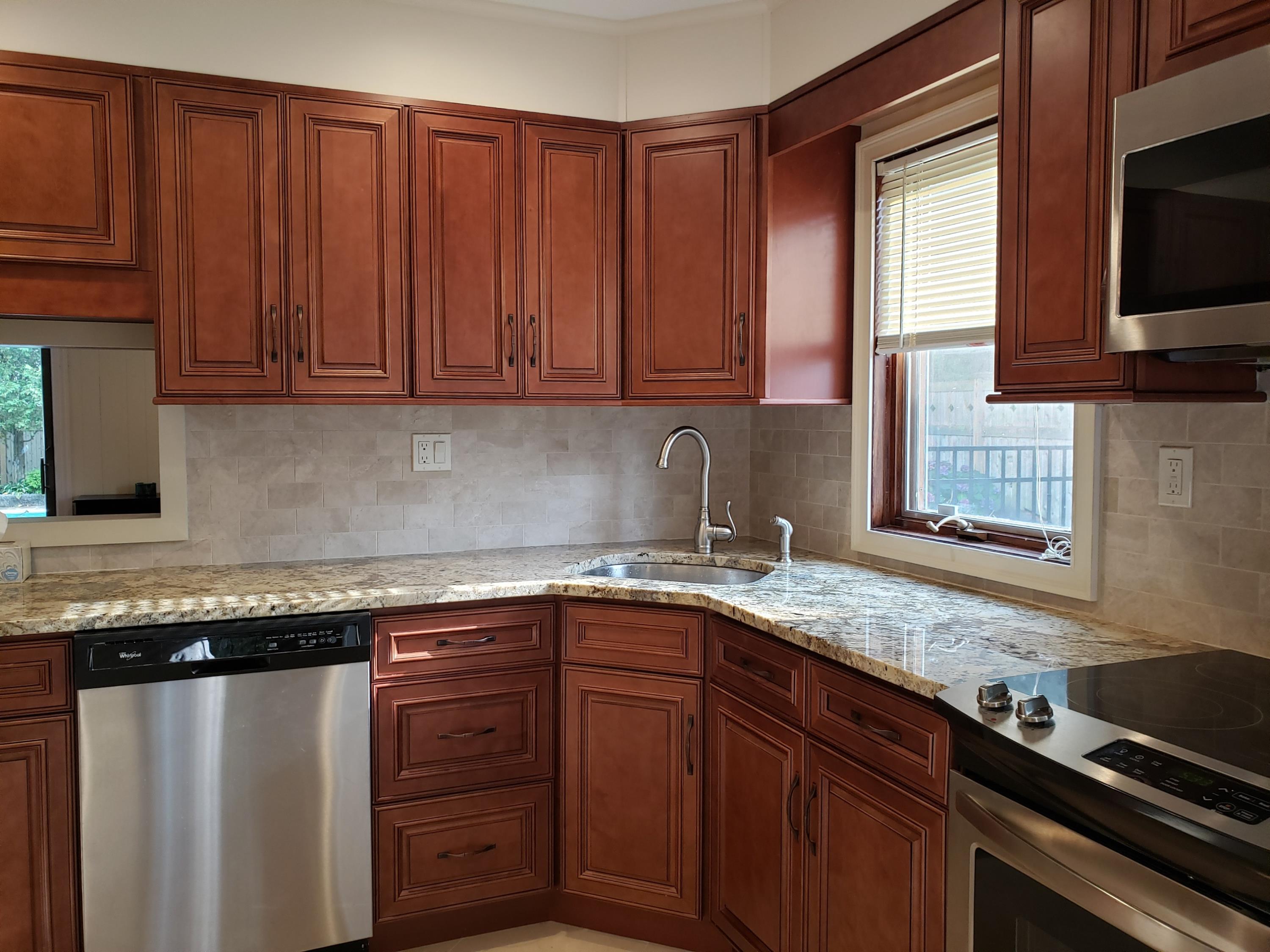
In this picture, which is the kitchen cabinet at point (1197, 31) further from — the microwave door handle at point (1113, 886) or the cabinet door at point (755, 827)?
the cabinet door at point (755, 827)

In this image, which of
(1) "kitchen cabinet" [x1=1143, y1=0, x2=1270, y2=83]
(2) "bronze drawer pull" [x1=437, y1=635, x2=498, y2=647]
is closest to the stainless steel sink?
(2) "bronze drawer pull" [x1=437, y1=635, x2=498, y2=647]

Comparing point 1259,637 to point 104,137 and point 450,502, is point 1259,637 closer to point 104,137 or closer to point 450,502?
point 450,502

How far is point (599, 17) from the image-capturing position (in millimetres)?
2686

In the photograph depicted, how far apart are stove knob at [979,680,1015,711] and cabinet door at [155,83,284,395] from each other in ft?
6.36

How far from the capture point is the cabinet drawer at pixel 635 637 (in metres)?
2.31

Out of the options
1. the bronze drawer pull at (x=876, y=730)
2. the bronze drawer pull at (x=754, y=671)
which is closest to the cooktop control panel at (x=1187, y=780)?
the bronze drawer pull at (x=876, y=730)

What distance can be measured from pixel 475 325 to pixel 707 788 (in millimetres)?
1433

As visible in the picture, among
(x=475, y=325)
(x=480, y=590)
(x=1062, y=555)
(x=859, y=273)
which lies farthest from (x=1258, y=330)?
(x=475, y=325)

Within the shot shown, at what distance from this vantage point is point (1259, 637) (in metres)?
1.66

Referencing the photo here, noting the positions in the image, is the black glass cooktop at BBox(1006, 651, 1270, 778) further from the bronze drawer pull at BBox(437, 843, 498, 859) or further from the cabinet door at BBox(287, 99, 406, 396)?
the cabinet door at BBox(287, 99, 406, 396)

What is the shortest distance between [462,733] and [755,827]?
31.3 inches

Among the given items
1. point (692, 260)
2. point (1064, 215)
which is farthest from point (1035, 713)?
point (692, 260)

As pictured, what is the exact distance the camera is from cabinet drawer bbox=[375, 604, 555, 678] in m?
2.30

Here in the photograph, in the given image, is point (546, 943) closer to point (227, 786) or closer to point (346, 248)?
point (227, 786)
